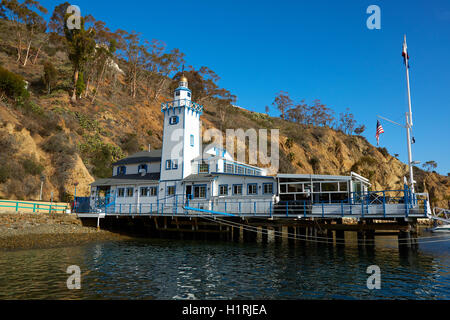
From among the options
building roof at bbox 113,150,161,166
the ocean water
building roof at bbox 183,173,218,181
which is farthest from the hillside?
the ocean water

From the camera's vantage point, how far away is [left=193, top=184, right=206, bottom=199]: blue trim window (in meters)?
32.4

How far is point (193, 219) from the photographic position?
30.3m

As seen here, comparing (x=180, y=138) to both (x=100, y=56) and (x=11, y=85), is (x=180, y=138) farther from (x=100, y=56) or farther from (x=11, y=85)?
(x=100, y=56)

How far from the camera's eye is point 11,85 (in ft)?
160

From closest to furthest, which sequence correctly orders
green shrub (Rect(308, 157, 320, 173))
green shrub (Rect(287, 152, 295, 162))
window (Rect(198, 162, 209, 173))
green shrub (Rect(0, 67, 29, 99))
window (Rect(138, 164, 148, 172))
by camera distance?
1. window (Rect(198, 162, 209, 173))
2. window (Rect(138, 164, 148, 172))
3. green shrub (Rect(0, 67, 29, 99))
4. green shrub (Rect(287, 152, 295, 162))
5. green shrub (Rect(308, 157, 320, 173))

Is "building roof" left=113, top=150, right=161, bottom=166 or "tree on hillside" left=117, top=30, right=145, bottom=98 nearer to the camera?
"building roof" left=113, top=150, right=161, bottom=166

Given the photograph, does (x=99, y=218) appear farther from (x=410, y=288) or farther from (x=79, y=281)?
(x=410, y=288)

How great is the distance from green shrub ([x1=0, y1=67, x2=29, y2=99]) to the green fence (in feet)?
83.5

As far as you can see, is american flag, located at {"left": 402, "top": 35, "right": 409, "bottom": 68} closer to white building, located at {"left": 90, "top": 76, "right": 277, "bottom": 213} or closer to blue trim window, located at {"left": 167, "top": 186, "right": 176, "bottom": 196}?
white building, located at {"left": 90, "top": 76, "right": 277, "bottom": 213}

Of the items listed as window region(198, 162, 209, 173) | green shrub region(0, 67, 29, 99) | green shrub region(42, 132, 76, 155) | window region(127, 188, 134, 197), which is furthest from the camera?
green shrub region(0, 67, 29, 99)

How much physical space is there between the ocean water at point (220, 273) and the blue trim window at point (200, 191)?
753cm

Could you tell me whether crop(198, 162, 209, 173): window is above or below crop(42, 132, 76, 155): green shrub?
below

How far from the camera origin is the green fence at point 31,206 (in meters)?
29.5

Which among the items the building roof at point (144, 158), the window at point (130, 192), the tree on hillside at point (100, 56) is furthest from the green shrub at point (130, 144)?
the window at point (130, 192)
